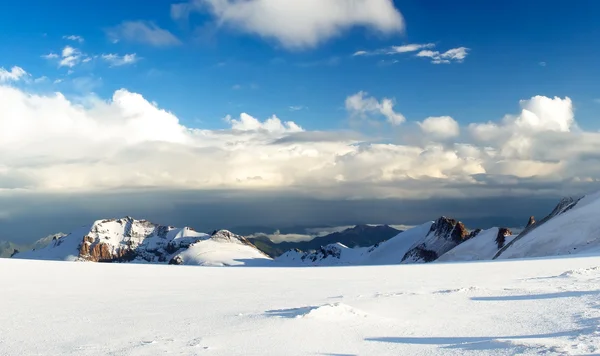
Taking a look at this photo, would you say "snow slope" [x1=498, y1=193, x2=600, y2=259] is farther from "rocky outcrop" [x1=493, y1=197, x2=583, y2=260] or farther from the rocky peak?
the rocky peak

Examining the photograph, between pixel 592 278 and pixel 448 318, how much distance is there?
12.7 metres

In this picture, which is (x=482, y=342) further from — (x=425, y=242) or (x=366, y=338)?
(x=425, y=242)

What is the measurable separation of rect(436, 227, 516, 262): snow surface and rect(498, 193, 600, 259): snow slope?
46.0 meters

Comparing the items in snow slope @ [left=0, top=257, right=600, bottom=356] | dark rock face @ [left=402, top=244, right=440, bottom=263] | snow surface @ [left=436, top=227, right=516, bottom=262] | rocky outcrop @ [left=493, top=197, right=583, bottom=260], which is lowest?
dark rock face @ [left=402, top=244, right=440, bottom=263]

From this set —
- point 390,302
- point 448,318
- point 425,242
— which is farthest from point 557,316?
point 425,242

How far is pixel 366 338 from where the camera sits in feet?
43.4

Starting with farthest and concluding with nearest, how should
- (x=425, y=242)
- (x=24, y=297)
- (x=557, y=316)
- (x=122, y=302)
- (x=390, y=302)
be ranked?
(x=425, y=242) → (x=24, y=297) → (x=122, y=302) → (x=390, y=302) → (x=557, y=316)

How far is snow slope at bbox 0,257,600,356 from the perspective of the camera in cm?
1246

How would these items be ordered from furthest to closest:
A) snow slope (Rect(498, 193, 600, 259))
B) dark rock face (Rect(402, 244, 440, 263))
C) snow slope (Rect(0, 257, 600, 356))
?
dark rock face (Rect(402, 244, 440, 263)) < snow slope (Rect(498, 193, 600, 259)) < snow slope (Rect(0, 257, 600, 356))

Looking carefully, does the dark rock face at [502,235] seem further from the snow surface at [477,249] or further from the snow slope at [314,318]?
the snow slope at [314,318]

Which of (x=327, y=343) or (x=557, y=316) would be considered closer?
(x=327, y=343)

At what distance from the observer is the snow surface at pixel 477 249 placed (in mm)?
131275

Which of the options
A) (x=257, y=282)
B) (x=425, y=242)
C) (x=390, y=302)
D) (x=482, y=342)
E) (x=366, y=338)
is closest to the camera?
(x=482, y=342)

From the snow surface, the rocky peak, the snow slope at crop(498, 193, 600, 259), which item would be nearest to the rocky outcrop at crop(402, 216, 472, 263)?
the rocky peak
